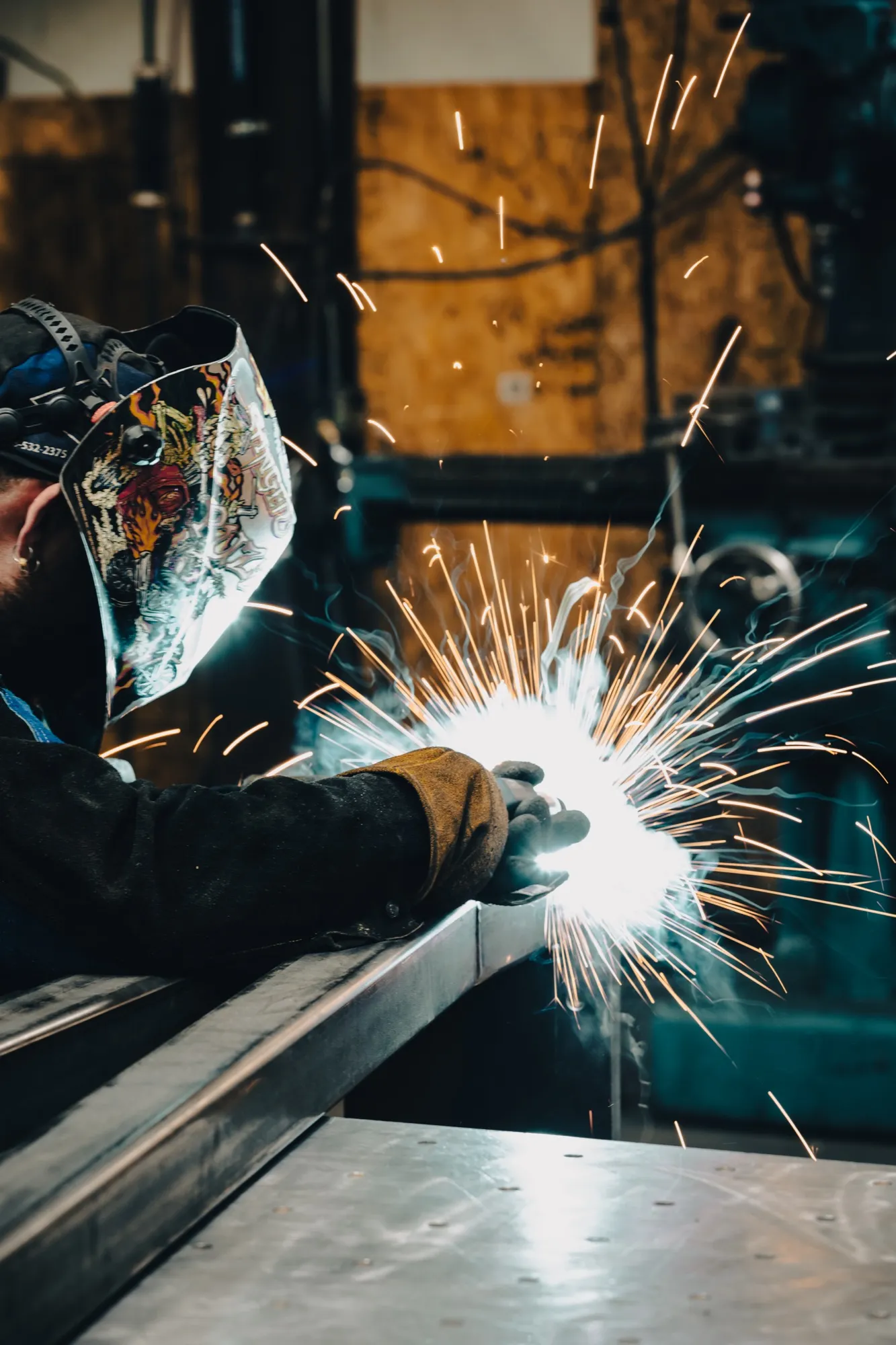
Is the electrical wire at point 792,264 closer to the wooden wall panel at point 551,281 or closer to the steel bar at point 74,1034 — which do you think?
the wooden wall panel at point 551,281

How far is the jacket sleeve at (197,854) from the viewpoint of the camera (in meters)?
1.24

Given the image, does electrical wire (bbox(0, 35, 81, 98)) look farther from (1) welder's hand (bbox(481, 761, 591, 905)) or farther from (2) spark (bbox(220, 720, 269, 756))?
(1) welder's hand (bbox(481, 761, 591, 905))

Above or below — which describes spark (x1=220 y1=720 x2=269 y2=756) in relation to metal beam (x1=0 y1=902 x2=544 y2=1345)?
above

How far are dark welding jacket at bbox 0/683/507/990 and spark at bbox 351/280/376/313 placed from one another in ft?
15.9

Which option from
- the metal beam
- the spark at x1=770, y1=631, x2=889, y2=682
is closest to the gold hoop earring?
the metal beam

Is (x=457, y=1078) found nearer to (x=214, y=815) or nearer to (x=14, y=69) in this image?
(x=214, y=815)

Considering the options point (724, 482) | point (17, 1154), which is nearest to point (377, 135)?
point (724, 482)

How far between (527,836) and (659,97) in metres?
5.19

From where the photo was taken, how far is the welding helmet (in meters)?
1.44

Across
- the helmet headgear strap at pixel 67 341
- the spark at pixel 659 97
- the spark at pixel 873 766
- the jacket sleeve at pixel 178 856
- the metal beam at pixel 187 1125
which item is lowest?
the metal beam at pixel 187 1125

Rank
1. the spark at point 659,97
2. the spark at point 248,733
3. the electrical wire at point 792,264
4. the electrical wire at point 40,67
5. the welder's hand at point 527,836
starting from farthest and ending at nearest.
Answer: the electrical wire at point 40,67
the spark at point 659,97
the electrical wire at point 792,264
the spark at point 248,733
the welder's hand at point 527,836

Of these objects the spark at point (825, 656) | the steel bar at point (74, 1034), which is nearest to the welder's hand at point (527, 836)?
the steel bar at point (74, 1034)

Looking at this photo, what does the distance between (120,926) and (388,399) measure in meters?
5.28

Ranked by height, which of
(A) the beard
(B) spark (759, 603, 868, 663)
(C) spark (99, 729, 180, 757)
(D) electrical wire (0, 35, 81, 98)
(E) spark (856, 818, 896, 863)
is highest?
(D) electrical wire (0, 35, 81, 98)
